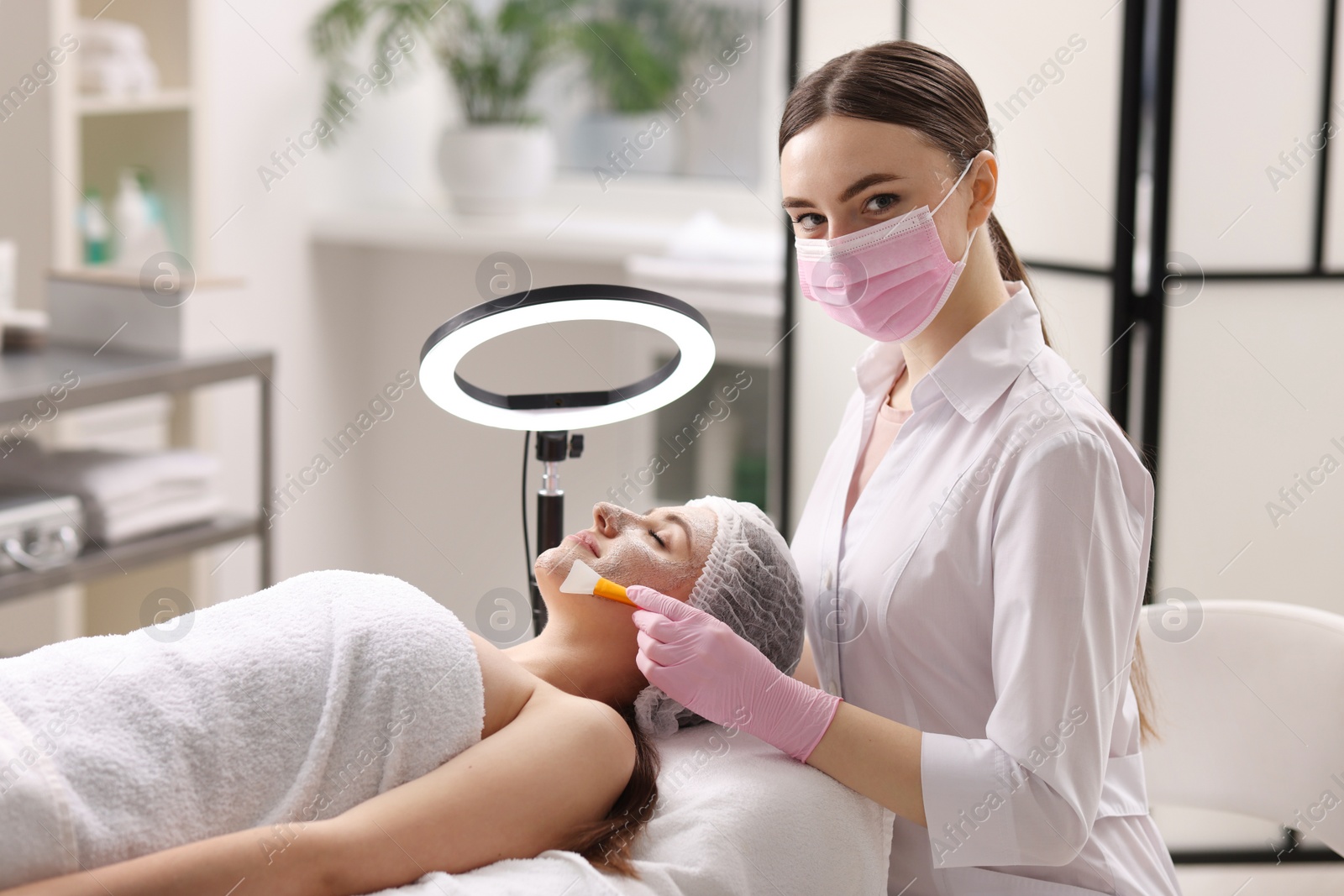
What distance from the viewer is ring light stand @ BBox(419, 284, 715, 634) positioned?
1.16 meters

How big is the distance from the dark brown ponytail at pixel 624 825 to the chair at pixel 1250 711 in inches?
27.9

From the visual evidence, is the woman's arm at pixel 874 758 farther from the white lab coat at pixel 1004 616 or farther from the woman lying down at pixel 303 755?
the woman lying down at pixel 303 755

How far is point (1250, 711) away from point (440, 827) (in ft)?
3.46

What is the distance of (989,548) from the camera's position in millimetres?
1177

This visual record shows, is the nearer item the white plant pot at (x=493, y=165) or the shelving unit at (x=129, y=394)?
the shelving unit at (x=129, y=394)

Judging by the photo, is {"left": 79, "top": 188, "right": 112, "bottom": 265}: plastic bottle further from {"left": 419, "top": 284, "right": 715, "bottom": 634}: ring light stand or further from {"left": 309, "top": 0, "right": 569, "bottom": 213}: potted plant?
{"left": 419, "top": 284, "right": 715, "bottom": 634}: ring light stand

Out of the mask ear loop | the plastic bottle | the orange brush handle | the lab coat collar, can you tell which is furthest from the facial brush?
the plastic bottle

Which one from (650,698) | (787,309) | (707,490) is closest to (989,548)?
(650,698)

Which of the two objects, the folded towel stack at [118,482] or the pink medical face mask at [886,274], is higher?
the pink medical face mask at [886,274]

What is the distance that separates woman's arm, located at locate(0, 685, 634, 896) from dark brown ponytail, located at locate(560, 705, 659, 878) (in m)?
0.01

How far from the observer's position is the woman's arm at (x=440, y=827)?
0.94 metres

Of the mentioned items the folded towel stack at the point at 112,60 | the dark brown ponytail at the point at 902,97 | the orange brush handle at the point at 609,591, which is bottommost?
the orange brush handle at the point at 609,591

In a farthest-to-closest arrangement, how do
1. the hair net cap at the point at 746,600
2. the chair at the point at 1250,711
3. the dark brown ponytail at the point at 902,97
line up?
1. the chair at the point at 1250,711
2. the hair net cap at the point at 746,600
3. the dark brown ponytail at the point at 902,97

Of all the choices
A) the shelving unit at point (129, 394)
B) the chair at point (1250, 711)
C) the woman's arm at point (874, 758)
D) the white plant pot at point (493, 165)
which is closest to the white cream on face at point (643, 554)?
the woman's arm at point (874, 758)
